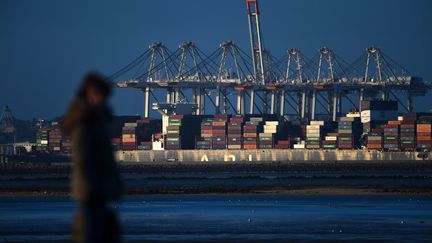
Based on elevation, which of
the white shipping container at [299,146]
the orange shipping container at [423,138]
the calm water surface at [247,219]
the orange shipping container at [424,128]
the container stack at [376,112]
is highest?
the container stack at [376,112]

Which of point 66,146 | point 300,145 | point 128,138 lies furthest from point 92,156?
point 66,146

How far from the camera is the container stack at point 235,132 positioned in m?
175

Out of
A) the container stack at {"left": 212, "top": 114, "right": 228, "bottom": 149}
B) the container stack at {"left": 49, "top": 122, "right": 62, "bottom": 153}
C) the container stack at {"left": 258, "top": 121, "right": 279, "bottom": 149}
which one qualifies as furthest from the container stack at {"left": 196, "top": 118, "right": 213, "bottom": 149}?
the container stack at {"left": 49, "top": 122, "right": 62, "bottom": 153}

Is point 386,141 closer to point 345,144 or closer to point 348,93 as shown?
point 345,144

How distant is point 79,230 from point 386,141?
15911 centimetres

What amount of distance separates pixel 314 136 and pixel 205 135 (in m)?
17.4

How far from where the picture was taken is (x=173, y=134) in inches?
7092

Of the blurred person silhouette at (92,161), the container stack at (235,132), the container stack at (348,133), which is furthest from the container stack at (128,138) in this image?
the blurred person silhouette at (92,161)

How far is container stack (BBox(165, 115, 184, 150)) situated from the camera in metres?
179

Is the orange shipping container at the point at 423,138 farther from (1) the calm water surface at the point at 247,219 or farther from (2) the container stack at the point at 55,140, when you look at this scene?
(1) the calm water surface at the point at 247,219

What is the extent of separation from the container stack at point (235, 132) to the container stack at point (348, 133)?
14856mm

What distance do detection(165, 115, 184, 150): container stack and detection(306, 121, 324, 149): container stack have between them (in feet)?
67.1

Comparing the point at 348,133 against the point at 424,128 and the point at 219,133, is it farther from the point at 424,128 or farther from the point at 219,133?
the point at 219,133

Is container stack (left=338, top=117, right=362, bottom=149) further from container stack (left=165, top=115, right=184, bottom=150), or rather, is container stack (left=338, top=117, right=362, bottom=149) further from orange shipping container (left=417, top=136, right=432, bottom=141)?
container stack (left=165, top=115, right=184, bottom=150)
